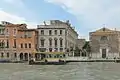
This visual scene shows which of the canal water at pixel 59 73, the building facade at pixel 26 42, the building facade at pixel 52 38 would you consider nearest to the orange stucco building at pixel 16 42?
the building facade at pixel 26 42

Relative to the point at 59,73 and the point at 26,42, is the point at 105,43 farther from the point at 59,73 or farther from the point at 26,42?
the point at 59,73

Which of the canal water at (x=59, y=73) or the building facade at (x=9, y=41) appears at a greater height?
the building facade at (x=9, y=41)

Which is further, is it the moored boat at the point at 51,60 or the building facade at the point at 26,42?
the building facade at the point at 26,42

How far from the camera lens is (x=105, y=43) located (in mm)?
79688

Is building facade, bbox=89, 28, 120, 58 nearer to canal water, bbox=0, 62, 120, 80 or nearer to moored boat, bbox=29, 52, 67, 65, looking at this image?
moored boat, bbox=29, 52, 67, 65

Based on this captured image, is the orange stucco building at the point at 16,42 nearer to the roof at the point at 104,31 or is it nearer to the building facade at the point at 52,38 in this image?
the building facade at the point at 52,38

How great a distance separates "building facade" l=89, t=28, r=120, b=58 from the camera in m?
78.5

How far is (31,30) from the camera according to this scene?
226 feet

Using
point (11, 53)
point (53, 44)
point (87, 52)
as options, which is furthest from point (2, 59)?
point (87, 52)

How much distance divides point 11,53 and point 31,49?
441 centimetres

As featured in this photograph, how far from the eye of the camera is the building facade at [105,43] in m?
78.5

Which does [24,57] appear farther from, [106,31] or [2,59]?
[106,31]

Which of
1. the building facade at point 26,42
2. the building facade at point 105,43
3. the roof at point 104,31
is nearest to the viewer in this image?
the building facade at point 26,42

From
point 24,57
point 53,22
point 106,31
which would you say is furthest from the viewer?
point 106,31
